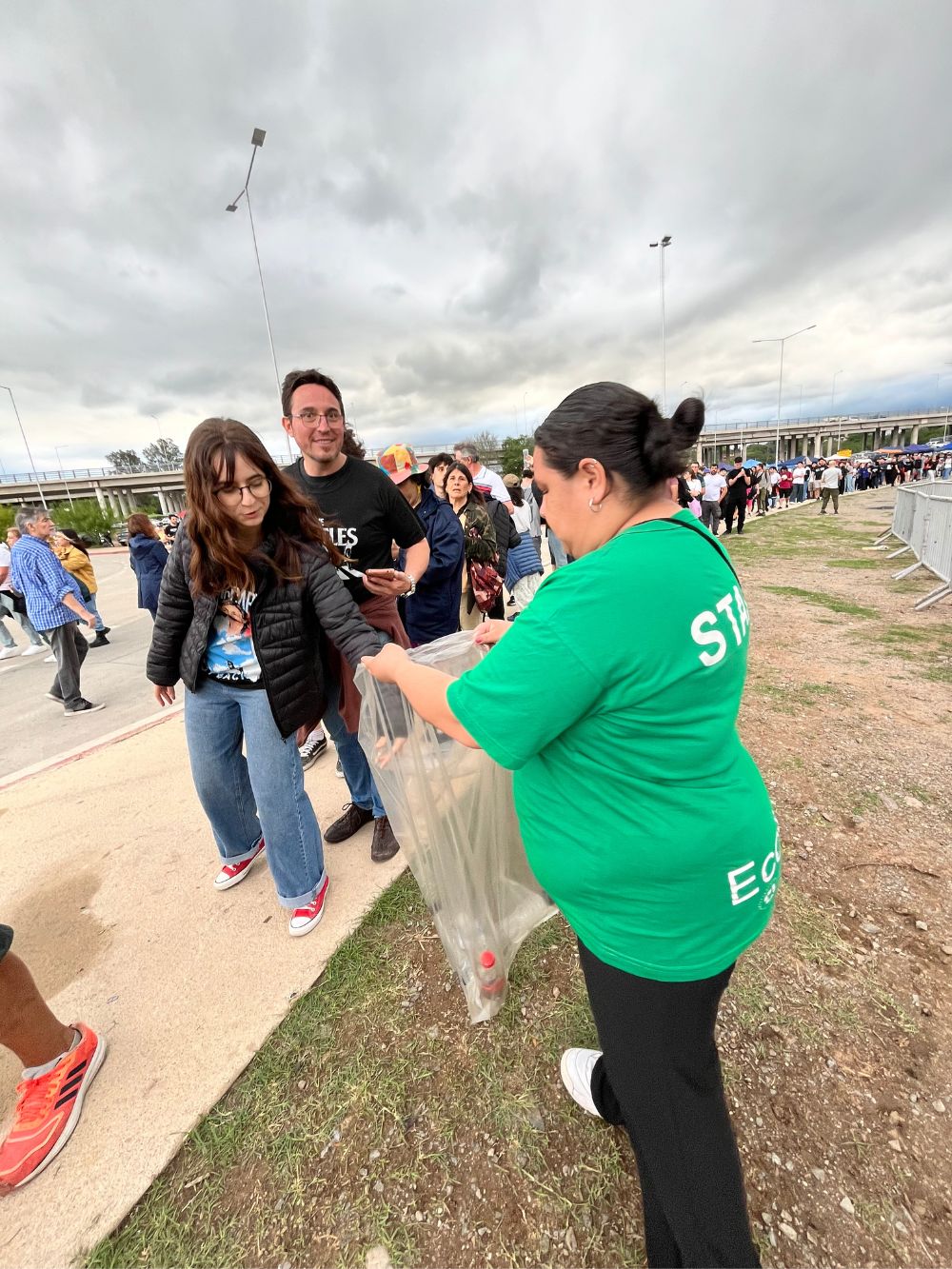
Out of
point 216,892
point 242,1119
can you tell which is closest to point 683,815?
point 242,1119

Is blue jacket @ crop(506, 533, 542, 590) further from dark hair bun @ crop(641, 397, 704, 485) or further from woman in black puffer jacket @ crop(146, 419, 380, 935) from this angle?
dark hair bun @ crop(641, 397, 704, 485)

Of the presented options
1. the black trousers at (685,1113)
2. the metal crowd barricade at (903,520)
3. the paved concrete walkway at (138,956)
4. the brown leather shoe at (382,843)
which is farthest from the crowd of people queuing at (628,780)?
the metal crowd barricade at (903,520)

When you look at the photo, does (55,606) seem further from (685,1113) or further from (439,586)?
(685,1113)

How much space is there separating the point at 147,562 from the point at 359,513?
535 cm

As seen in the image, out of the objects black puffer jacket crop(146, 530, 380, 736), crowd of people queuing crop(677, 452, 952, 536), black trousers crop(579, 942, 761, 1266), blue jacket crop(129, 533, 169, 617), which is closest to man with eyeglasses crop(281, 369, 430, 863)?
black puffer jacket crop(146, 530, 380, 736)

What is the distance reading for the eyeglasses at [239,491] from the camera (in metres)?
1.84

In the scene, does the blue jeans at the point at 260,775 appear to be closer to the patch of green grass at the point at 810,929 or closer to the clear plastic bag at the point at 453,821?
the clear plastic bag at the point at 453,821

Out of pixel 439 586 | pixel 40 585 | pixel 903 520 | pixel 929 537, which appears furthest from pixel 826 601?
pixel 40 585

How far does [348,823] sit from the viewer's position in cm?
280

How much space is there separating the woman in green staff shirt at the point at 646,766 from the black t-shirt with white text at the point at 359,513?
1.57 m

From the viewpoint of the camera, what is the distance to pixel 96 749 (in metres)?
4.02

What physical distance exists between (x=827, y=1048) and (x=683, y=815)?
138 centimetres

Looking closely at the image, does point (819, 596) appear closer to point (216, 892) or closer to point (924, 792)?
point (924, 792)

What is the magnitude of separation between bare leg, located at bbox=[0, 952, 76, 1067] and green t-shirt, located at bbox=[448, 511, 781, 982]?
158cm
